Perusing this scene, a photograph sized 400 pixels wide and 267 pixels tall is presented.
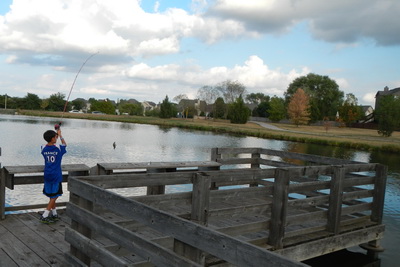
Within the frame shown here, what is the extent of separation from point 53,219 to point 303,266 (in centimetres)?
547

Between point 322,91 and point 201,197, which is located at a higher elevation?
point 322,91

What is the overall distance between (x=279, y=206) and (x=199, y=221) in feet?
5.65

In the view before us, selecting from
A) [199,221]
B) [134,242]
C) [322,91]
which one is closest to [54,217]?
[199,221]

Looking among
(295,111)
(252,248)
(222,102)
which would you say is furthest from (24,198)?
(222,102)

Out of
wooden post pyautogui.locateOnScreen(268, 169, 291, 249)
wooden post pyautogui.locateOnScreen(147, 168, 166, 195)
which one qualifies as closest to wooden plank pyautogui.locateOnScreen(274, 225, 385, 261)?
wooden post pyautogui.locateOnScreen(268, 169, 291, 249)

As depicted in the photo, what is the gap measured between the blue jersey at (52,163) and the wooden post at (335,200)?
5038 mm

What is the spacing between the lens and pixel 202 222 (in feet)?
15.7

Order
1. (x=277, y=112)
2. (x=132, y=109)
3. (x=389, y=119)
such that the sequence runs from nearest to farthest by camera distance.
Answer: (x=389, y=119) < (x=277, y=112) < (x=132, y=109)

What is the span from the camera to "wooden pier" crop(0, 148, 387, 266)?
11.9ft

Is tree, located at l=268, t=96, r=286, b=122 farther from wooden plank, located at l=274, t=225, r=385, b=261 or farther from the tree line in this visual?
wooden plank, located at l=274, t=225, r=385, b=261

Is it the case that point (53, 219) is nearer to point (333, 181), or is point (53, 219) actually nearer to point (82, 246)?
point (82, 246)

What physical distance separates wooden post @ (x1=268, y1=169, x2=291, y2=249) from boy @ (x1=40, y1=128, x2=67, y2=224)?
374 cm

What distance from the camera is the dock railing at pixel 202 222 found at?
358cm

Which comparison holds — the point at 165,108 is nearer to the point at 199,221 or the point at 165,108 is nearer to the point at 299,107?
the point at 299,107
